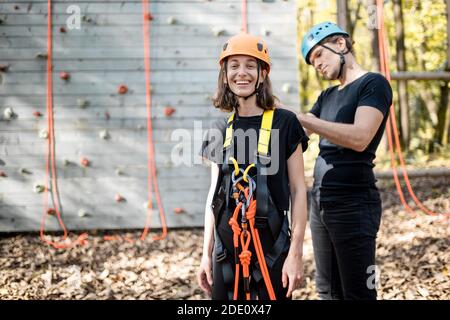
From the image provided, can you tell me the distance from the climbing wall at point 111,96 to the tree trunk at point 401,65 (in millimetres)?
5739

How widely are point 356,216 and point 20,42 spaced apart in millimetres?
4753

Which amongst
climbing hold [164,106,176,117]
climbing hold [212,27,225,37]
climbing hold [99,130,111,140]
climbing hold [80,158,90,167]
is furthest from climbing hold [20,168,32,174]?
climbing hold [212,27,225,37]

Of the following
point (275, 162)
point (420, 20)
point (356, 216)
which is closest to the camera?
point (275, 162)

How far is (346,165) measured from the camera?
2.61m

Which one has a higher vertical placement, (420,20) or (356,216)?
(420,20)

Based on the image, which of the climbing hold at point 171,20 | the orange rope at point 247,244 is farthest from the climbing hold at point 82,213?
the orange rope at point 247,244

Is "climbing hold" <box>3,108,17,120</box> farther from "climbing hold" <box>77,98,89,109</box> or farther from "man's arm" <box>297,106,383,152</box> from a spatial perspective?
"man's arm" <box>297,106,383,152</box>

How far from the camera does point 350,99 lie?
102 inches

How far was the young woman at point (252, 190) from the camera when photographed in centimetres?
208

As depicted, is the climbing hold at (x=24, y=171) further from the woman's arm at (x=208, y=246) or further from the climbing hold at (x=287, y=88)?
the woman's arm at (x=208, y=246)

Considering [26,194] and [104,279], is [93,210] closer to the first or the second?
[26,194]

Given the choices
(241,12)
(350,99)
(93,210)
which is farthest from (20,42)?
(350,99)

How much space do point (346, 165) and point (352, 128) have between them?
0.91ft

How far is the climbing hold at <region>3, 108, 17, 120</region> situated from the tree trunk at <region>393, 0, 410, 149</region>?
7812 mm
